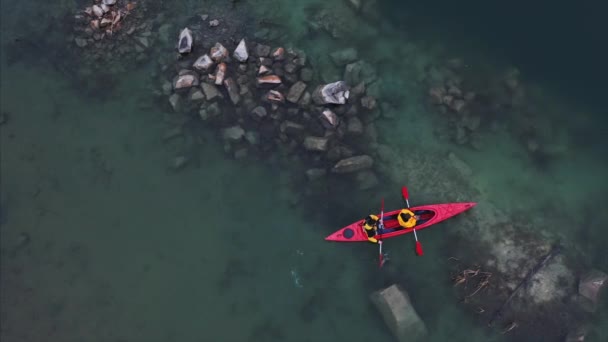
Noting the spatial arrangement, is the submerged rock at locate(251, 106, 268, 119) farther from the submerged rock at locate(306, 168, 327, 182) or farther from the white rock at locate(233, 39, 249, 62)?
the submerged rock at locate(306, 168, 327, 182)

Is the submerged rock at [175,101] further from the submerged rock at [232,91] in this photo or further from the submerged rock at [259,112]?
the submerged rock at [259,112]

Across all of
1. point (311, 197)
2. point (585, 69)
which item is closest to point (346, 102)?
point (311, 197)

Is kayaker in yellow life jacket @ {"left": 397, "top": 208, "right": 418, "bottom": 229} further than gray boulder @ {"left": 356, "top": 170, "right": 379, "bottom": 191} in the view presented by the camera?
No

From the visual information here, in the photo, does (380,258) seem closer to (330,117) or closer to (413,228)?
(413,228)

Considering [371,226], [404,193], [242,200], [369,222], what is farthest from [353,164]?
[242,200]

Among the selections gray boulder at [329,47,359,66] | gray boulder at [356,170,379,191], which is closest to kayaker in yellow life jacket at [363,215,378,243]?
gray boulder at [356,170,379,191]

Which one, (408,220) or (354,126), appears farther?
(354,126)
